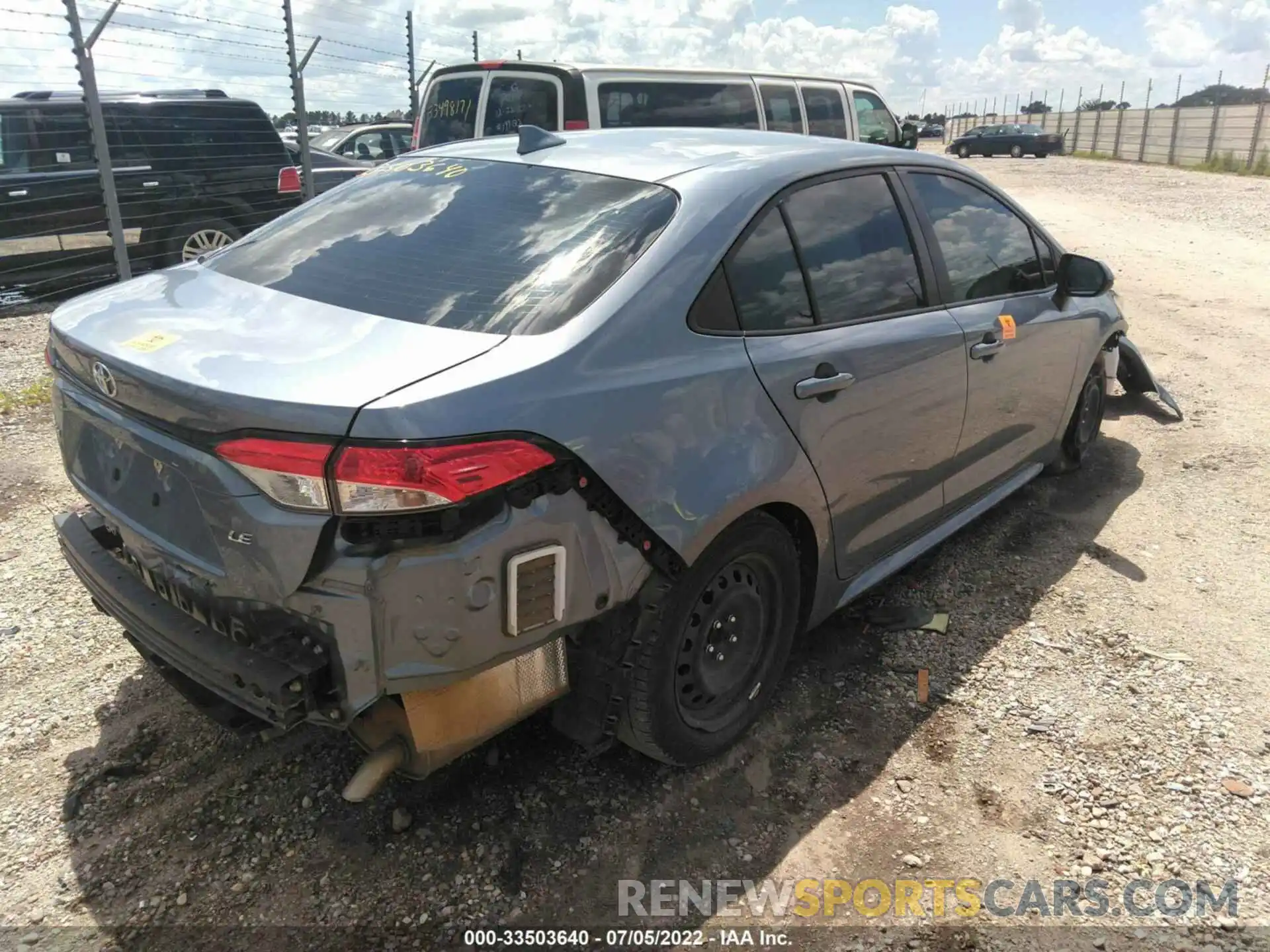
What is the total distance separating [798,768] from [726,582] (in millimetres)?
685

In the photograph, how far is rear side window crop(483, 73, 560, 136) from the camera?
8438 millimetres

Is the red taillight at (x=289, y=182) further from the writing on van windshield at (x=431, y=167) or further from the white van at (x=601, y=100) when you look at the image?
the writing on van windshield at (x=431, y=167)

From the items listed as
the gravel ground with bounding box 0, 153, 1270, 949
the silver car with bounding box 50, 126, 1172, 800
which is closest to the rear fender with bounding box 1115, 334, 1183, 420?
the gravel ground with bounding box 0, 153, 1270, 949

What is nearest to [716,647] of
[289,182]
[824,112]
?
[289,182]

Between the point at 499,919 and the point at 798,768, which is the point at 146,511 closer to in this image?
the point at 499,919

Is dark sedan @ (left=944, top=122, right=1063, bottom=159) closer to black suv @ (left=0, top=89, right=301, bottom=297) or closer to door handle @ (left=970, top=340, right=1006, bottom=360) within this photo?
black suv @ (left=0, top=89, right=301, bottom=297)

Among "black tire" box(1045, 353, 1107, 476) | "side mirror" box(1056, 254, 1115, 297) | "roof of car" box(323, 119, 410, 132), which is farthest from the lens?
"roof of car" box(323, 119, 410, 132)

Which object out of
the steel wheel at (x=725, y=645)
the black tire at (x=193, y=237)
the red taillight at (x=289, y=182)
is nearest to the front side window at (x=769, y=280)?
the steel wheel at (x=725, y=645)

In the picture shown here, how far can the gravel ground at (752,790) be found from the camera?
230cm

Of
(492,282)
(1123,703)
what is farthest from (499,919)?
(1123,703)

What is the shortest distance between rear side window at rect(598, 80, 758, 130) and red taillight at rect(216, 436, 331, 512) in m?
7.26

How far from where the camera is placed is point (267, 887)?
2336 mm

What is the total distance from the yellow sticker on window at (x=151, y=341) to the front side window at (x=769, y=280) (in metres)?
1.47

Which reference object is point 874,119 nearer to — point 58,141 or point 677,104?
point 677,104
